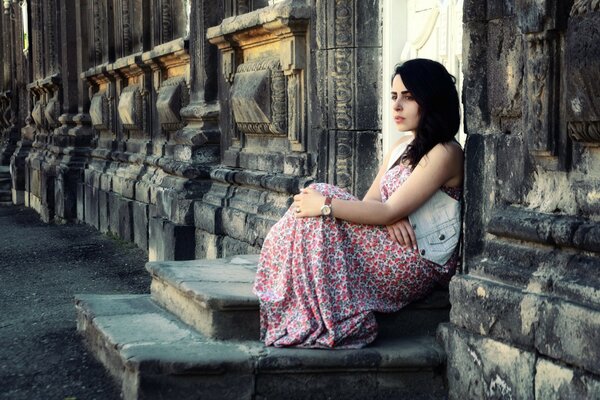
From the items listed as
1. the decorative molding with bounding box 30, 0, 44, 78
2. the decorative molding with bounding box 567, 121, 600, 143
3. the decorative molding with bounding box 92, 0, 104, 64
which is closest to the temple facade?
the decorative molding with bounding box 567, 121, 600, 143

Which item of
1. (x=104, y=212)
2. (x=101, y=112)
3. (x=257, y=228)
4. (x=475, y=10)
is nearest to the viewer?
(x=475, y=10)

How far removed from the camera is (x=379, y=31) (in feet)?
22.4

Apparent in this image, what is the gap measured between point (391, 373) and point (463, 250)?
620mm

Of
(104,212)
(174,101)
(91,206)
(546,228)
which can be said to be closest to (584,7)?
(546,228)

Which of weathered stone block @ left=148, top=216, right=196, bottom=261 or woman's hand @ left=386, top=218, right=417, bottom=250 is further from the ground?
woman's hand @ left=386, top=218, right=417, bottom=250

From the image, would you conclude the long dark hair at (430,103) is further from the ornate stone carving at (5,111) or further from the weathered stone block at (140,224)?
the ornate stone carving at (5,111)

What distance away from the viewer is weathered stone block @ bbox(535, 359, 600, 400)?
12.8ft

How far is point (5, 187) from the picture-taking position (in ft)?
69.0

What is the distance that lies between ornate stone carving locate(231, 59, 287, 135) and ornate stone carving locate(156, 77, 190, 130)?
199 centimetres

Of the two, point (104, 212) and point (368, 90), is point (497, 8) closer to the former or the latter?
point (368, 90)

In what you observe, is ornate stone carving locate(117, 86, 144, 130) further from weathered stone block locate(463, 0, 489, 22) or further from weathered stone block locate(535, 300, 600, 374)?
weathered stone block locate(535, 300, 600, 374)

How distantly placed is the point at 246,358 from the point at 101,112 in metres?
10.4

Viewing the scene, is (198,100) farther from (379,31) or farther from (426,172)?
(426,172)

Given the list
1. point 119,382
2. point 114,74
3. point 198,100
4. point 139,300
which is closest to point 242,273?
point 139,300
